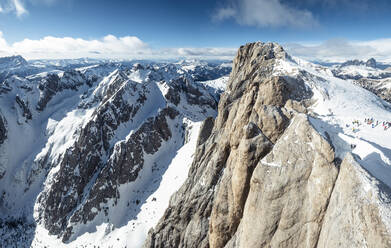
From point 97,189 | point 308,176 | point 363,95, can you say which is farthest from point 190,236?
point 97,189

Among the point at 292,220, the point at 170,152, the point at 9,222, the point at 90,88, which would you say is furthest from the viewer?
the point at 90,88

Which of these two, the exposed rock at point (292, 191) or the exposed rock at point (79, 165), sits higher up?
the exposed rock at point (292, 191)

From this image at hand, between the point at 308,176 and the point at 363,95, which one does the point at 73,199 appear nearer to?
the point at 308,176

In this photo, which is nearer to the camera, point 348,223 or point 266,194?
point 348,223

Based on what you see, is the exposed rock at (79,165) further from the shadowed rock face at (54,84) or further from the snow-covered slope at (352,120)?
the snow-covered slope at (352,120)

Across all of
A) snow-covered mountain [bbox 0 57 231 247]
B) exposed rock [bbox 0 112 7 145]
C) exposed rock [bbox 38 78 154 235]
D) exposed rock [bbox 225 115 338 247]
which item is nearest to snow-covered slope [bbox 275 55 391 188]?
exposed rock [bbox 225 115 338 247]

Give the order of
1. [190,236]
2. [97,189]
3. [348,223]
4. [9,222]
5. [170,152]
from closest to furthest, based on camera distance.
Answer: [348,223] → [190,236] → [97,189] → [9,222] → [170,152]

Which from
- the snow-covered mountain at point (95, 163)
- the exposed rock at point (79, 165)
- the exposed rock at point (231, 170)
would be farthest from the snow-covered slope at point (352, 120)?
the exposed rock at point (79, 165)

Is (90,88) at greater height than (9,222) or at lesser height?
greater
